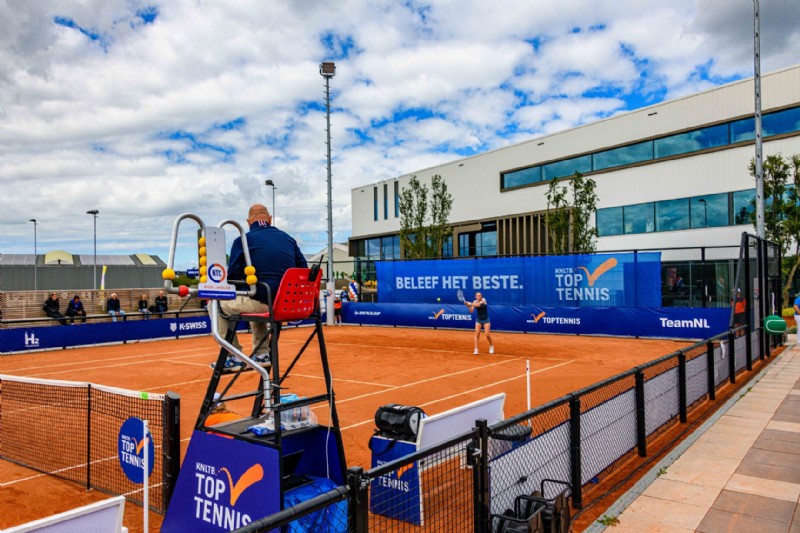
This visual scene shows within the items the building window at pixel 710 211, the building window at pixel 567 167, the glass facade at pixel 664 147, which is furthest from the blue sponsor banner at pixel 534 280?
the building window at pixel 567 167

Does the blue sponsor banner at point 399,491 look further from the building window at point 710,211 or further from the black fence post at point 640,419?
the building window at point 710,211

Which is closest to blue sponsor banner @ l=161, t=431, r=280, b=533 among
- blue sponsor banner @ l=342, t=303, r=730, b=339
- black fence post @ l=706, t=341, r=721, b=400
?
black fence post @ l=706, t=341, r=721, b=400

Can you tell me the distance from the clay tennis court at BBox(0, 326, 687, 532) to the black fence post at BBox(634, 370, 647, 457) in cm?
297

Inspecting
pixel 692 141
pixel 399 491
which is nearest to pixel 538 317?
pixel 692 141

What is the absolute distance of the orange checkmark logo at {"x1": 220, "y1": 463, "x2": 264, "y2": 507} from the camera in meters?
4.26

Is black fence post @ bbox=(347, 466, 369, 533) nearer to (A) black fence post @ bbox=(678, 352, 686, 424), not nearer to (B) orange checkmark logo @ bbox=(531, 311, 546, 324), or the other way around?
(A) black fence post @ bbox=(678, 352, 686, 424)

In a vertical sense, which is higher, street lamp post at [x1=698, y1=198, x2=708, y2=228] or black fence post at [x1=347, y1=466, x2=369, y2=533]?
street lamp post at [x1=698, y1=198, x2=708, y2=228]

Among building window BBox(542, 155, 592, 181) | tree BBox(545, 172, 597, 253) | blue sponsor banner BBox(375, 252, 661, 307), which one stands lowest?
blue sponsor banner BBox(375, 252, 661, 307)

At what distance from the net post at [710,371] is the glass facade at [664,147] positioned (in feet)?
78.3

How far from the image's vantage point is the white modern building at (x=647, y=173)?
99.1 ft

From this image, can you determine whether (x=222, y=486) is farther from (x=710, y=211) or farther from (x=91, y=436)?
(x=710, y=211)

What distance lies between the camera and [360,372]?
15867 millimetres

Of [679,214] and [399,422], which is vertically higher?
[679,214]

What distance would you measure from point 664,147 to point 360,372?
26.5 metres
